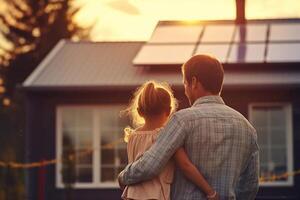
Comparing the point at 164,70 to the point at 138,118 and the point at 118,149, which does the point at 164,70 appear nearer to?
A: the point at 118,149

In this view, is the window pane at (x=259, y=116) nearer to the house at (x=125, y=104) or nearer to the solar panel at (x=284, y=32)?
the house at (x=125, y=104)

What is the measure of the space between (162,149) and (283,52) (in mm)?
12916

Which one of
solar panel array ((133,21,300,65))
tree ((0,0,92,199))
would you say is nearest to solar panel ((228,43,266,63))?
solar panel array ((133,21,300,65))

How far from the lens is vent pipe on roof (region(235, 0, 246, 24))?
2017 cm

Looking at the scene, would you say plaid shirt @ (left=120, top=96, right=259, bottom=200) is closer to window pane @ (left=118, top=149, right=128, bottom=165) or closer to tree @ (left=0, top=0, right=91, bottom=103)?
window pane @ (left=118, top=149, right=128, bottom=165)

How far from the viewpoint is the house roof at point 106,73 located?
1705 cm

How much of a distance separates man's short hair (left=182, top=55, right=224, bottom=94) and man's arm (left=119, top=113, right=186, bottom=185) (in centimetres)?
21

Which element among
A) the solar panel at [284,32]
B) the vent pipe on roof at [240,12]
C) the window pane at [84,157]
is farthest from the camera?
the vent pipe on roof at [240,12]

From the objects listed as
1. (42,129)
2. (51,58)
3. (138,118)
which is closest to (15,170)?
(42,129)

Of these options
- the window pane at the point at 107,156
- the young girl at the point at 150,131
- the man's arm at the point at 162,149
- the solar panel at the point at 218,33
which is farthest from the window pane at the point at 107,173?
the man's arm at the point at 162,149

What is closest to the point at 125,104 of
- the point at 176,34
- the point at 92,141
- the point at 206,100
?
the point at 92,141

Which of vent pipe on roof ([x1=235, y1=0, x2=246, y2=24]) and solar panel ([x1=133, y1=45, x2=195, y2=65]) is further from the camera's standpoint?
vent pipe on roof ([x1=235, y1=0, x2=246, y2=24])

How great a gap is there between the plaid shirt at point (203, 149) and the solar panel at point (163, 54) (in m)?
12.4

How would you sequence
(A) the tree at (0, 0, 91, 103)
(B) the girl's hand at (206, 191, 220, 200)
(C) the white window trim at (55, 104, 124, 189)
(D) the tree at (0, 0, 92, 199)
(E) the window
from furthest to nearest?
1. (A) the tree at (0, 0, 91, 103)
2. (D) the tree at (0, 0, 92, 199)
3. (E) the window
4. (C) the white window trim at (55, 104, 124, 189)
5. (B) the girl's hand at (206, 191, 220, 200)
